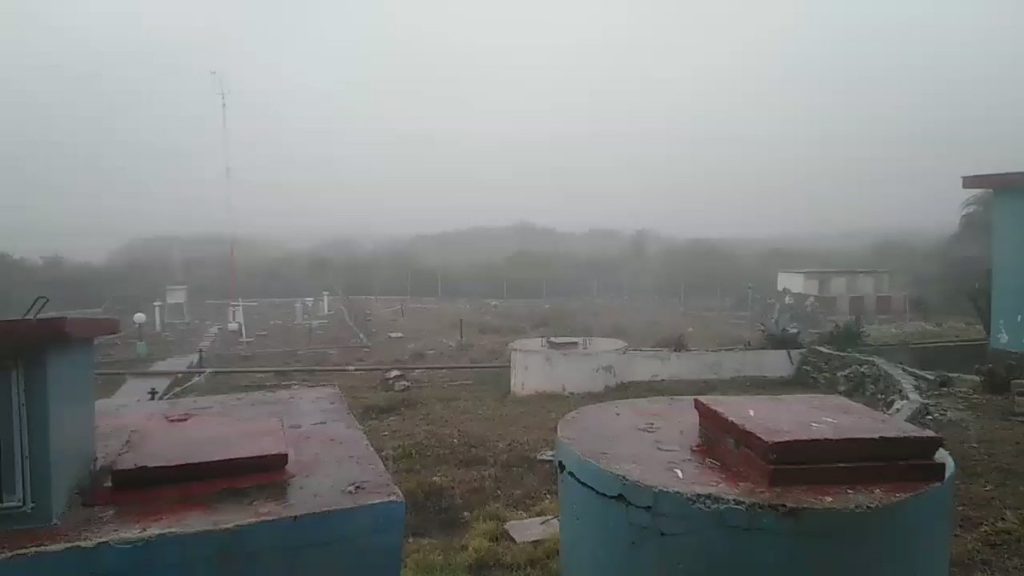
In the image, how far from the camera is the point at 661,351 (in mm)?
12125

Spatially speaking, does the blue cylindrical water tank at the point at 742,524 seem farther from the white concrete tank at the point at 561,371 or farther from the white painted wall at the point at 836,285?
the white painted wall at the point at 836,285

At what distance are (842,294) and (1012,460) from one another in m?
9.97

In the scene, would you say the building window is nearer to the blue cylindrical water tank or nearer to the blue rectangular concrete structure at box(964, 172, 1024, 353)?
the blue cylindrical water tank

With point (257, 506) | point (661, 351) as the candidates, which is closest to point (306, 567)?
point (257, 506)

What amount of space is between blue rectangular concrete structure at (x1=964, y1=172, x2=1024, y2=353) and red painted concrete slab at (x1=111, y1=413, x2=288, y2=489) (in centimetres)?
1234

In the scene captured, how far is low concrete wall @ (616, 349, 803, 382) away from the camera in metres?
11.9

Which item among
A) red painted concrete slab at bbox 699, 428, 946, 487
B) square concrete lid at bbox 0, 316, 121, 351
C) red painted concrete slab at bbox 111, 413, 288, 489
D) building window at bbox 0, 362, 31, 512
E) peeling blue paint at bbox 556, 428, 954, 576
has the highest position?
square concrete lid at bbox 0, 316, 121, 351

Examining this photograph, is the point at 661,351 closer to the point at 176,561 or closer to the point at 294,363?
the point at 294,363

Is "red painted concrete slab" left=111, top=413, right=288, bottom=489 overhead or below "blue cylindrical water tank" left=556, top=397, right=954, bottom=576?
overhead

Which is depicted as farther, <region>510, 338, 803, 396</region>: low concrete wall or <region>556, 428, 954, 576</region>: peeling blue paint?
<region>510, 338, 803, 396</region>: low concrete wall

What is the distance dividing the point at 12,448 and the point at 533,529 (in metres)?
3.65

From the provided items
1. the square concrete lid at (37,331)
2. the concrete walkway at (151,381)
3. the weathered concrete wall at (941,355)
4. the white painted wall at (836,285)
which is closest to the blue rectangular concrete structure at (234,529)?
the square concrete lid at (37,331)

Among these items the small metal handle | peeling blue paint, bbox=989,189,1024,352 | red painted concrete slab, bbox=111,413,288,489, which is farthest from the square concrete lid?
peeling blue paint, bbox=989,189,1024,352

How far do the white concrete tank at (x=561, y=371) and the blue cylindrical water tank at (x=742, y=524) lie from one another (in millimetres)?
8325
